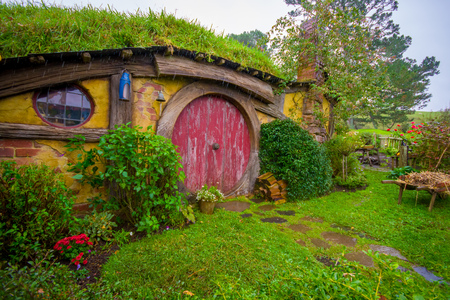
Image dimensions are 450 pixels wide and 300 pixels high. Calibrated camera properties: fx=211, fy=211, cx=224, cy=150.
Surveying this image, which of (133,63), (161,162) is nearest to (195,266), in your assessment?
(161,162)

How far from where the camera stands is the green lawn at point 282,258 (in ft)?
3.84

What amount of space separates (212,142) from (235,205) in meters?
1.43

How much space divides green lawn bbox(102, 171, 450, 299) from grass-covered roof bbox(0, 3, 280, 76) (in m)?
2.93

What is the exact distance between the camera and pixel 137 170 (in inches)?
105

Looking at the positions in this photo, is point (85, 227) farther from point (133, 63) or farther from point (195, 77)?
point (195, 77)

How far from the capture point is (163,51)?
140 inches

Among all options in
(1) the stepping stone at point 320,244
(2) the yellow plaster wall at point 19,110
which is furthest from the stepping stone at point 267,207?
(2) the yellow plaster wall at point 19,110

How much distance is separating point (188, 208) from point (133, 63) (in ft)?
8.32

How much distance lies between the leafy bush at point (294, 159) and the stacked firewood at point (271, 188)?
4.7 inches

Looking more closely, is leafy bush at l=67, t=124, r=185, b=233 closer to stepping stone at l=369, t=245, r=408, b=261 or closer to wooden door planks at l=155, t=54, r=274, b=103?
wooden door planks at l=155, t=54, r=274, b=103

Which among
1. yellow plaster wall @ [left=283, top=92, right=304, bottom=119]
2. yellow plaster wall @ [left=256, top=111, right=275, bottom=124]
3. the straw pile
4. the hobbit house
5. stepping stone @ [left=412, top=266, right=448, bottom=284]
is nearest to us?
stepping stone @ [left=412, top=266, right=448, bottom=284]

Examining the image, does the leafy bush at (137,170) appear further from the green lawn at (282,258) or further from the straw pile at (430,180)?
the straw pile at (430,180)

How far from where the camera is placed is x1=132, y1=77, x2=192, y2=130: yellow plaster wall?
351cm

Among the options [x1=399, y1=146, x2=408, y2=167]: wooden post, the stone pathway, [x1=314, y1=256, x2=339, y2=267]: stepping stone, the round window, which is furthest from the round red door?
[x1=399, y1=146, x2=408, y2=167]: wooden post
